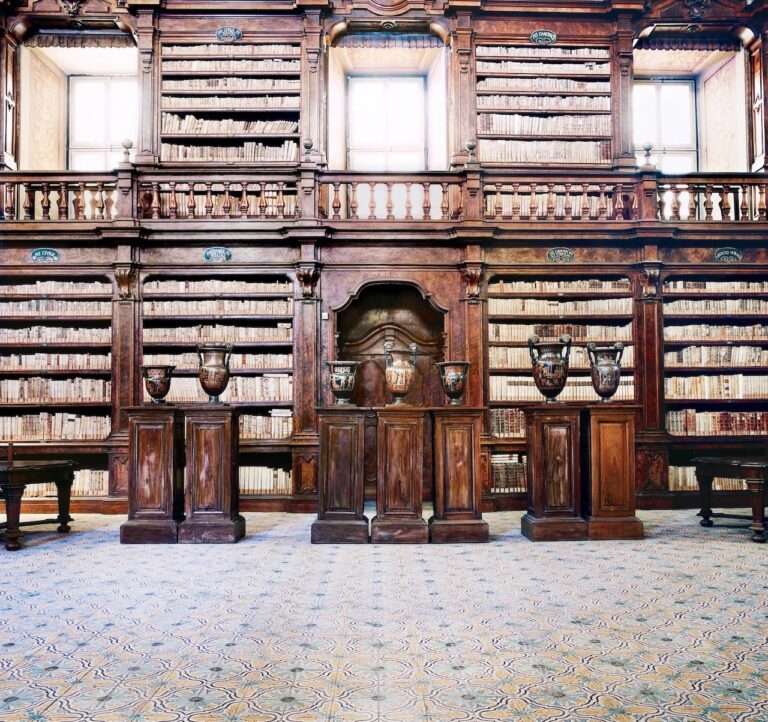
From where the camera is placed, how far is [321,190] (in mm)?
6914

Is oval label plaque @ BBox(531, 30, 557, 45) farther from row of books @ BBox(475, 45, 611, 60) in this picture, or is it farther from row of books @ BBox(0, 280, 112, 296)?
row of books @ BBox(0, 280, 112, 296)

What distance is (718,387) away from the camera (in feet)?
23.0

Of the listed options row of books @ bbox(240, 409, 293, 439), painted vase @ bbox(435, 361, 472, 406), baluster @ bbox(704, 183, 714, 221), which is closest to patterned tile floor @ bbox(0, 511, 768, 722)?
painted vase @ bbox(435, 361, 472, 406)

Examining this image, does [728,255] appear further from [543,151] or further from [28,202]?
[28,202]

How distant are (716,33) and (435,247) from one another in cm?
405

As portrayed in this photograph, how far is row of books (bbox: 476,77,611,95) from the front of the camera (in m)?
7.30

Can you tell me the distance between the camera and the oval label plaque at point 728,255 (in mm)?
7047

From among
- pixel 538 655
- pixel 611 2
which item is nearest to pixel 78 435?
pixel 538 655

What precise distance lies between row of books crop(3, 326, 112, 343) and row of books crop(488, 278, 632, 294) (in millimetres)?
3812

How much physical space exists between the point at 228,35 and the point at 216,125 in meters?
0.92

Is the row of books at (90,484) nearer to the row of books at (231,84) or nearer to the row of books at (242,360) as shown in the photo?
the row of books at (242,360)

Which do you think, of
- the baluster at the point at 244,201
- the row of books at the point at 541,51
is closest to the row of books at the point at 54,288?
the baluster at the point at 244,201

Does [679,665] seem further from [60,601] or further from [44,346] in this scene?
[44,346]

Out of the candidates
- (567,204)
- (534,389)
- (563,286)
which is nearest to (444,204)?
(567,204)
